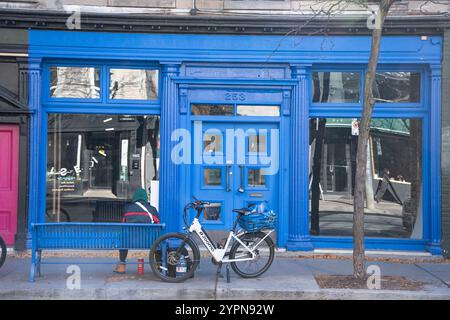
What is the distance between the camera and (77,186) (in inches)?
422

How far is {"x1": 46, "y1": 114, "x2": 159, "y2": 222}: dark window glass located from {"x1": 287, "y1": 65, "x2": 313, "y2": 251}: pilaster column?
105 inches

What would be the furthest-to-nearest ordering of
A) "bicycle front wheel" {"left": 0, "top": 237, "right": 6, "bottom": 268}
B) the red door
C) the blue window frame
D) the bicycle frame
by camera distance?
1. the blue window frame
2. the red door
3. "bicycle front wheel" {"left": 0, "top": 237, "right": 6, "bottom": 268}
4. the bicycle frame

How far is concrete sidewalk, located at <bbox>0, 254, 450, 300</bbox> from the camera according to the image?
757cm

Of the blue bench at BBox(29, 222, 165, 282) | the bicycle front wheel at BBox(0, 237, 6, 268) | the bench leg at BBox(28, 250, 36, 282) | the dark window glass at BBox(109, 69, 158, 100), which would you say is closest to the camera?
the bench leg at BBox(28, 250, 36, 282)

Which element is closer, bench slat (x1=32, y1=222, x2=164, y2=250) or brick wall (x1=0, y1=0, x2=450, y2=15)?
bench slat (x1=32, y1=222, x2=164, y2=250)

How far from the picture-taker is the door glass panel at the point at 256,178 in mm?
10688

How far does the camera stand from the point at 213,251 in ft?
27.1

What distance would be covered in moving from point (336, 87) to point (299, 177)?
194 cm

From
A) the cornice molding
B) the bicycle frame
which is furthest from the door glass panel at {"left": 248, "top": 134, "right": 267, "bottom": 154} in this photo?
the bicycle frame

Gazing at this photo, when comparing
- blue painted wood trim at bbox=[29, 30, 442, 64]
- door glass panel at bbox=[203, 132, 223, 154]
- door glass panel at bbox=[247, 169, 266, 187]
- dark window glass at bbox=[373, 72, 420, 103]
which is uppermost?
blue painted wood trim at bbox=[29, 30, 442, 64]

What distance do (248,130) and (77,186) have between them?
3506 mm

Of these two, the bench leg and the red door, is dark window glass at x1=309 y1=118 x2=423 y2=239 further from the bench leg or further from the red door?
the red door

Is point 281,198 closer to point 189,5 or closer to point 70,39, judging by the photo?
point 189,5

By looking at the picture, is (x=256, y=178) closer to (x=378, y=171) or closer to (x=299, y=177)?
(x=299, y=177)
